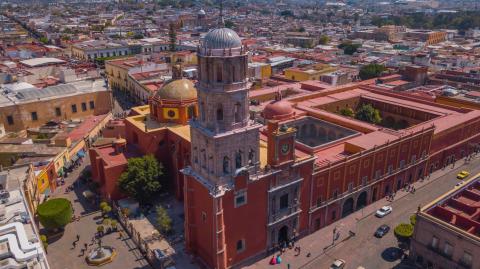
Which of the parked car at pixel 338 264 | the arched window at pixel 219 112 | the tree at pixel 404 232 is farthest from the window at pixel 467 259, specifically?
the arched window at pixel 219 112

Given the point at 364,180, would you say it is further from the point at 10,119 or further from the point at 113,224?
the point at 10,119

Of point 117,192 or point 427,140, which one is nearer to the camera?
point 117,192

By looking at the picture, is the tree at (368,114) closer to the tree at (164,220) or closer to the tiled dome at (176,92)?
the tiled dome at (176,92)

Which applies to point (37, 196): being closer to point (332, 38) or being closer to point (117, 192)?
point (117, 192)

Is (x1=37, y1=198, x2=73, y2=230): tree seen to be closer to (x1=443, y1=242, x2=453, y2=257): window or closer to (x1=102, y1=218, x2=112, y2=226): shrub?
(x1=102, y1=218, x2=112, y2=226): shrub

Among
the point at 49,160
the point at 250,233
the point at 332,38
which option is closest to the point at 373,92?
the point at 250,233

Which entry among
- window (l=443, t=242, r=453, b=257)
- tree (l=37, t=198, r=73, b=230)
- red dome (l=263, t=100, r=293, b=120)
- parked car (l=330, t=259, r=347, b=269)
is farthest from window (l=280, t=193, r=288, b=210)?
tree (l=37, t=198, r=73, b=230)
